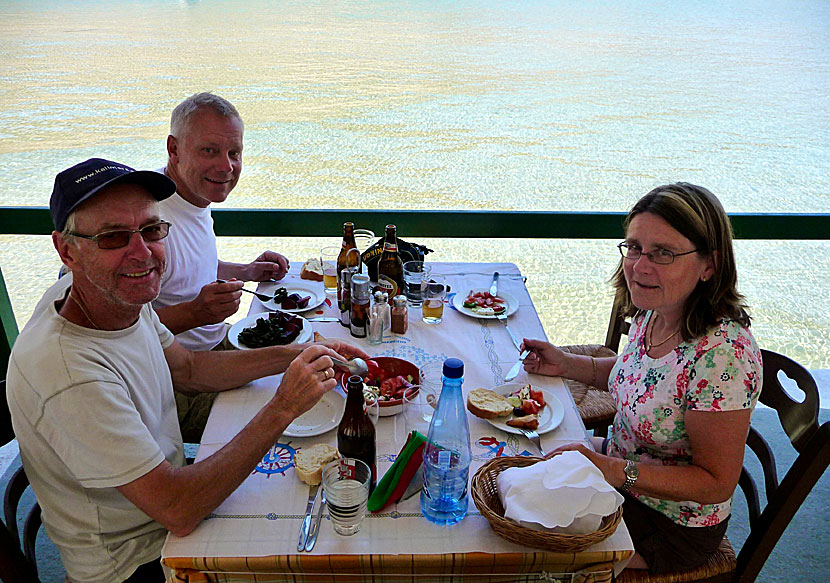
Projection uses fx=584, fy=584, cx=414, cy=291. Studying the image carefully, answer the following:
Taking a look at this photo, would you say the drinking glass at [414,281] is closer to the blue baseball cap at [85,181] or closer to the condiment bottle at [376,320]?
the condiment bottle at [376,320]

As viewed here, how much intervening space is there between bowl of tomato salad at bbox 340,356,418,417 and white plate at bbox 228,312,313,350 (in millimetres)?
291

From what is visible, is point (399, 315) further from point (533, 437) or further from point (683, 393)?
point (683, 393)

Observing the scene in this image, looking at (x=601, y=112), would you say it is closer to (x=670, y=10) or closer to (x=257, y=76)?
(x=670, y=10)

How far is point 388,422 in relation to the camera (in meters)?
1.44

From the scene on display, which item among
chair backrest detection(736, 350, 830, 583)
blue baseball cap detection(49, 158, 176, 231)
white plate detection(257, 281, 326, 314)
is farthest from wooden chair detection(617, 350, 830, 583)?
blue baseball cap detection(49, 158, 176, 231)

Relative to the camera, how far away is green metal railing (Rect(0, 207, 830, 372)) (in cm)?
268

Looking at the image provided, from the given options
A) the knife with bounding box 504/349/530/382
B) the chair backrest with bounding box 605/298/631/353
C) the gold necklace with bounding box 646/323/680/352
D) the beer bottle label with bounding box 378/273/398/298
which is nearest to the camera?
the gold necklace with bounding box 646/323/680/352

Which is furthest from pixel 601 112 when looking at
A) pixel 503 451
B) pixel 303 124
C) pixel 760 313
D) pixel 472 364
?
pixel 503 451

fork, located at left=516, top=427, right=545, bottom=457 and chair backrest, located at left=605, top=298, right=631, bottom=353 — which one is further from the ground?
fork, located at left=516, top=427, right=545, bottom=457

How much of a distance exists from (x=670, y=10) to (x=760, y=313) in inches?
101

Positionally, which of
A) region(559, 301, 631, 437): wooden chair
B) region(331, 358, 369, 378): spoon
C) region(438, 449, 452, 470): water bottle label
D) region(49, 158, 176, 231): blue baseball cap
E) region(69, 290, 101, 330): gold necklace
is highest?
region(49, 158, 176, 231): blue baseball cap

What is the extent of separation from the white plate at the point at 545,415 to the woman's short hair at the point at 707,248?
0.35 metres

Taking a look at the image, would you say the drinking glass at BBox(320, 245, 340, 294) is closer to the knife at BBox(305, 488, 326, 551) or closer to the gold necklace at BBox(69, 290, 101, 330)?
the gold necklace at BBox(69, 290, 101, 330)

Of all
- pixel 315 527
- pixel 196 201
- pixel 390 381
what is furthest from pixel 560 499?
pixel 196 201
